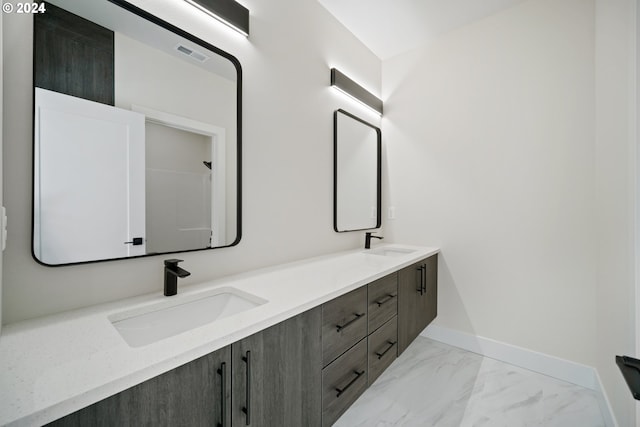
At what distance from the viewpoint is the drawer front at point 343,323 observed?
1.14m

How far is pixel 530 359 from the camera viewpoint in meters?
2.05

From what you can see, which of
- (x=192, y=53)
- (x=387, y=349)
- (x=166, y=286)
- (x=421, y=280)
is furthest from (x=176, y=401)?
(x=421, y=280)

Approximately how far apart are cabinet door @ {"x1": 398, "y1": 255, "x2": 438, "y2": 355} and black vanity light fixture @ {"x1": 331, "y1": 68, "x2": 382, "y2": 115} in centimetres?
152

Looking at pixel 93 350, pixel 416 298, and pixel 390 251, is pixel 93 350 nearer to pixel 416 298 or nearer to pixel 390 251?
pixel 416 298

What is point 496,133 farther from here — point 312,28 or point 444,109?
point 312,28

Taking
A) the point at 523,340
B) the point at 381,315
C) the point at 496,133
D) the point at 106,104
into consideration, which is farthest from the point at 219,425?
the point at 496,133

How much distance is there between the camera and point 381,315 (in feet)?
5.02

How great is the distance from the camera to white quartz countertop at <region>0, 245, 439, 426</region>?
0.53 metres

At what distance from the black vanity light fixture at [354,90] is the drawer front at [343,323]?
5.48 ft

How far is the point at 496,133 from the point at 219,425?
2.57 m

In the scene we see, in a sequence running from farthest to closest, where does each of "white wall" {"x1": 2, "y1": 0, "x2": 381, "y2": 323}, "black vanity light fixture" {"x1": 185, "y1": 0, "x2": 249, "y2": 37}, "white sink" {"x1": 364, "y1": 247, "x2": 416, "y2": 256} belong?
"white sink" {"x1": 364, "y1": 247, "x2": 416, "y2": 256} < "black vanity light fixture" {"x1": 185, "y1": 0, "x2": 249, "y2": 37} < "white wall" {"x1": 2, "y1": 0, "x2": 381, "y2": 323}

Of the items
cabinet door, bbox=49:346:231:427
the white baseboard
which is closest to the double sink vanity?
cabinet door, bbox=49:346:231:427

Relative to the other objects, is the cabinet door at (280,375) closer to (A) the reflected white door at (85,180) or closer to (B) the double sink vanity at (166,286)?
(B) the double sink vanity at (166,286)

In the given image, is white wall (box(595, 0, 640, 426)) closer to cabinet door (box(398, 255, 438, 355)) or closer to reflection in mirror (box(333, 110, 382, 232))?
cabinet door (box(398, 255, 438, 355))
